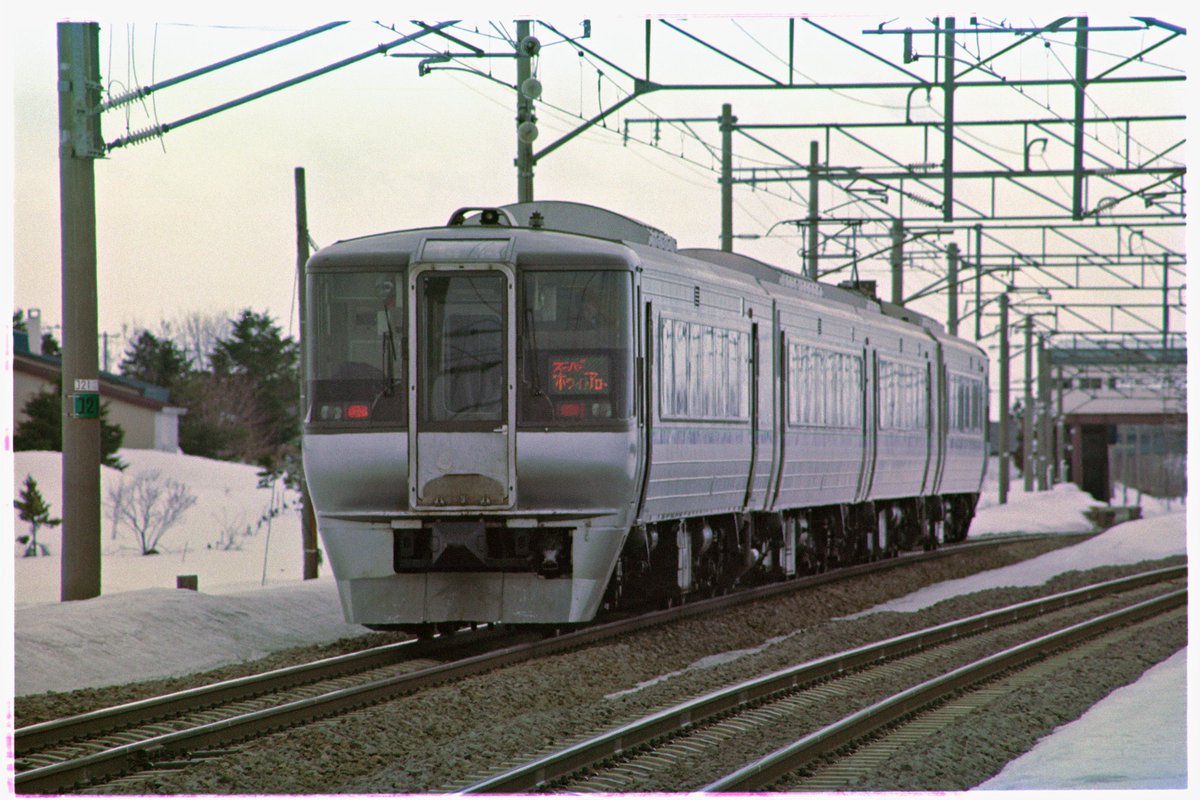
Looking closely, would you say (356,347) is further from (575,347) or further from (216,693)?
(216,693)

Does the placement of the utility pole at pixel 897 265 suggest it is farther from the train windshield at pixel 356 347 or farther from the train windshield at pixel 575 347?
the train windshield at pixel 356 347

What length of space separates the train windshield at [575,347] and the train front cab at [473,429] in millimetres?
10

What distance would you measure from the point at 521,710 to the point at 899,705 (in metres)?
2.44

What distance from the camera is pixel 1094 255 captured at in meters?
31.4

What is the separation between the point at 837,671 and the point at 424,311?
4135 mm

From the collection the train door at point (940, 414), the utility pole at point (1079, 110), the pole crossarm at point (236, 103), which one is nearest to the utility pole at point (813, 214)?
the train door at point (940, 414)

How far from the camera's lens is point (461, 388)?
1224 centimetres

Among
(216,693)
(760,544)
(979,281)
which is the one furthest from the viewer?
(979,281)

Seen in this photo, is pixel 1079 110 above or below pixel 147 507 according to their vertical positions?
above

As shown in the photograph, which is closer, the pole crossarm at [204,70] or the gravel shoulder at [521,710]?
the gravel shoulder at [521,710]

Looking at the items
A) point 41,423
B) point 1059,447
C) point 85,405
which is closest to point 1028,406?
point 1059,447

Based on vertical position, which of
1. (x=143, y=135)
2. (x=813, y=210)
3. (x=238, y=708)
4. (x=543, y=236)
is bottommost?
(x=238, y=708)

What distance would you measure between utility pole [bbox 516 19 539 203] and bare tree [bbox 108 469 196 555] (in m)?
19.2

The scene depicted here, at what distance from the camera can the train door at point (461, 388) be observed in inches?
479
